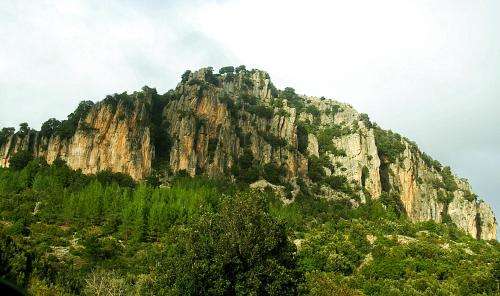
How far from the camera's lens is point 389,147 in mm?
160750

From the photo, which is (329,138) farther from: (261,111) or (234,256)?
(234,256)

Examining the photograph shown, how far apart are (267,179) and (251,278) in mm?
103204

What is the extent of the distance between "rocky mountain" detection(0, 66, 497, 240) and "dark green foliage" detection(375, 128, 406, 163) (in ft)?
0.90

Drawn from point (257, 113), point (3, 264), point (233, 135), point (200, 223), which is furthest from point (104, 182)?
point (200, 223)

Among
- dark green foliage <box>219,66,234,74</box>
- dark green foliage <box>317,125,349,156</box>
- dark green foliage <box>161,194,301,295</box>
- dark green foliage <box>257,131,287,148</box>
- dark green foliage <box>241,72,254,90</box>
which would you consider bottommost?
dark green foliage <box>161,194,301,295</box>

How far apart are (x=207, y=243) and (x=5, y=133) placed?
399 ft

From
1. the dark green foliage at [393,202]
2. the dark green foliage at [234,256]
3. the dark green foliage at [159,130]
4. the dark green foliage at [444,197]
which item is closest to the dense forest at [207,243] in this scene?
the dark green foliage at [234,256]

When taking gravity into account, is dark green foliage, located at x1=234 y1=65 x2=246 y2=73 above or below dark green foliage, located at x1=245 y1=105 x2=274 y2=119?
above

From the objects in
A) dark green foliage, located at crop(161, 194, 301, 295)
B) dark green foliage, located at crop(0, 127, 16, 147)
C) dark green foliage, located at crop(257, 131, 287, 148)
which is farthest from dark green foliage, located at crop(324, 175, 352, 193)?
dark green foliage, located at crop(161, 194, 301, 295)

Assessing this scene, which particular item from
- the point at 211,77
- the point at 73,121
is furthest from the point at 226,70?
the point at 73,121

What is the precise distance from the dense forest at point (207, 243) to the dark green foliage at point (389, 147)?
16.6 meters

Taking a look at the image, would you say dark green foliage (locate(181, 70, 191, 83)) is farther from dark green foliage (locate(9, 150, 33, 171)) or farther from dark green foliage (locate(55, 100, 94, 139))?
dark green foliage (locate(9, 150, 33, 171))

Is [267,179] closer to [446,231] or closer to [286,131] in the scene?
[286,131]

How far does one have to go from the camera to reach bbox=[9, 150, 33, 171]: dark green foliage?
13112 centimetres
